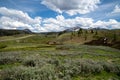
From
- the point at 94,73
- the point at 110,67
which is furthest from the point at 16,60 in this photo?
the point at 110,67

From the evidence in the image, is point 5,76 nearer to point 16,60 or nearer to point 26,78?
point 26,78

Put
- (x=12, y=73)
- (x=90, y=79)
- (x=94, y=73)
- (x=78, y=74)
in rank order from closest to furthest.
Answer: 1. (x=12, y=73)
2. (x=90, y=79)
3. (x=78, y=74)
4. (x=94, y=73)

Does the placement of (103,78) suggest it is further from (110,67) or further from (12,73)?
(12,73)

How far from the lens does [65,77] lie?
36.3ft

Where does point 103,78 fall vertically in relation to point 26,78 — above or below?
below

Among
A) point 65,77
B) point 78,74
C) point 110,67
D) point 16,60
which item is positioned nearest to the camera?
point 65,77

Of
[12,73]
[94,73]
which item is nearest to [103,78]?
[94,73]

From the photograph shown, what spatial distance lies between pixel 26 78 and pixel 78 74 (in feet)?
17.3

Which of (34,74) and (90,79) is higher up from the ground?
(34,74)

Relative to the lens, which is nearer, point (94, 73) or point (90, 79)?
point (90, 79)

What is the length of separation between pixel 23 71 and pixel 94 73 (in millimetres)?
7035

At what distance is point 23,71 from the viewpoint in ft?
32.9

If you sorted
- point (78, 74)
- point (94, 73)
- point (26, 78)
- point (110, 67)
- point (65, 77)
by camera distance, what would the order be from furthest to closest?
point (110, 67)
point (94, 73)
point (78, 74)
point (65, 77)
point (26, 78)

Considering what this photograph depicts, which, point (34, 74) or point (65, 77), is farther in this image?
point (65, 77)
